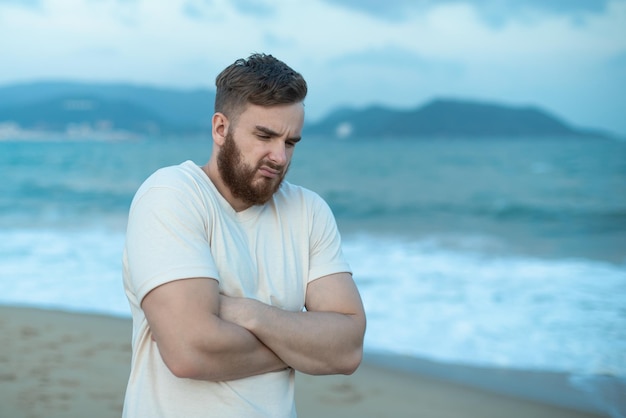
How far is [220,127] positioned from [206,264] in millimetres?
424

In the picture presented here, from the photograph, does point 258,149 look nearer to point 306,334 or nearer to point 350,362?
point 306,334

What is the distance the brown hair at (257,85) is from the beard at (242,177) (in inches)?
3.7

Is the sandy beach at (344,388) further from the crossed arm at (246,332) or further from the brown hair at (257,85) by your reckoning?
the brown hair at (257,85)

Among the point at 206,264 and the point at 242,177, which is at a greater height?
the point at 242,177

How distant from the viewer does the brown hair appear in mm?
2004

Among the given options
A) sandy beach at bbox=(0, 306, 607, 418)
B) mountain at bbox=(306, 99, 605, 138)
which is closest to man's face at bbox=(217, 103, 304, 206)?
sandy beach at bbox=(0, 306, 607, 418)

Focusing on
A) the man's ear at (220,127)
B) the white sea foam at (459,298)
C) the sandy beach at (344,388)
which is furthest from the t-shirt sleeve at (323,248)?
the white sea foam at (459,298)

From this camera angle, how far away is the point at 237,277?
2.03 meters

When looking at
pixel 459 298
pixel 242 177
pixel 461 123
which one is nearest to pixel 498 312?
pixel 459 298

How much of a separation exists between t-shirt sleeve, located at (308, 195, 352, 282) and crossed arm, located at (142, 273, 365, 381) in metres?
0.03

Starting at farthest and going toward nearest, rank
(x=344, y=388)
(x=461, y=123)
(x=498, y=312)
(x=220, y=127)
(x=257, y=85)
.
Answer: (x=461, y=123), (x=498, y=312), (x=344, y=388), (x=220, y=127), (x=257, y=85)

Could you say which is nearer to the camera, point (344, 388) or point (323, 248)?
point (323, 248)

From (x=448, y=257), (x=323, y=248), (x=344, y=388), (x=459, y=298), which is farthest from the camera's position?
(x=448, y=257)

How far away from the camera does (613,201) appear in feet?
76.8
